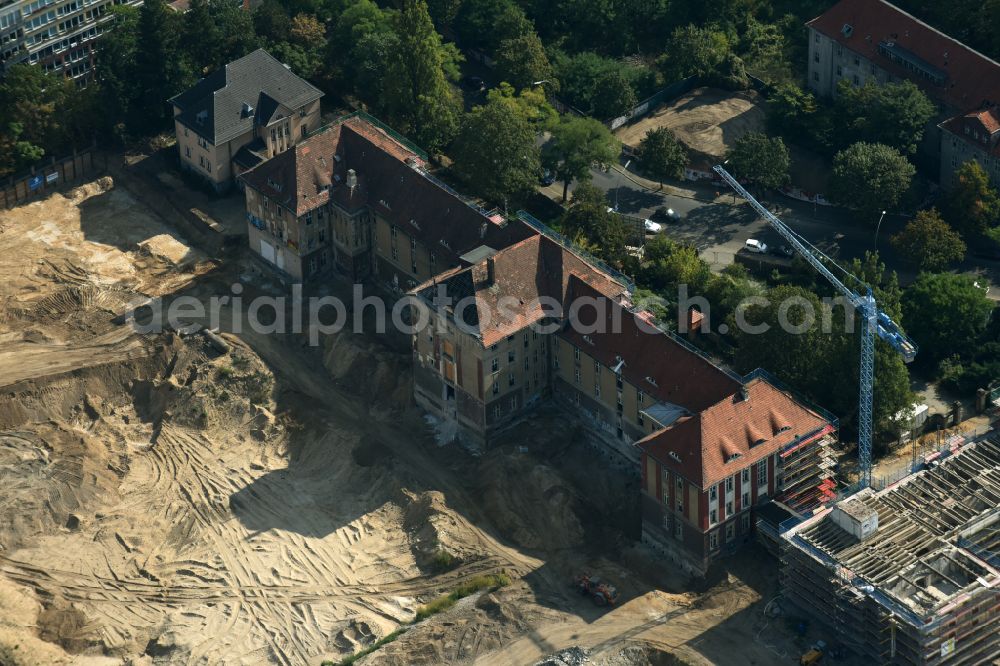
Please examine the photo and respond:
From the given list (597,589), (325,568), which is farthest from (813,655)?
(325,568)

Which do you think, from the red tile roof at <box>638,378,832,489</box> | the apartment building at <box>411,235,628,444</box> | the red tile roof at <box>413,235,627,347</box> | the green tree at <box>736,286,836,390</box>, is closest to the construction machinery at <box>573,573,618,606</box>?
the red tile roof at <box>638,378,832,489</box>

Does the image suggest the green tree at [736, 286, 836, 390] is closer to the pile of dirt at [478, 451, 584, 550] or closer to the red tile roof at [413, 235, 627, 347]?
the red tile roof at [413, 235, 627, 347]

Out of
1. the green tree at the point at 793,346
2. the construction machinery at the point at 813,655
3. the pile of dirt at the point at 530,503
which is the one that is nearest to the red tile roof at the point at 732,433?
the green tree at the point at 793,346

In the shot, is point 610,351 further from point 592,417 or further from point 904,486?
point 904,486

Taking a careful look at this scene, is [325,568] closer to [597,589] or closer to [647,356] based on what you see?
[597,589]

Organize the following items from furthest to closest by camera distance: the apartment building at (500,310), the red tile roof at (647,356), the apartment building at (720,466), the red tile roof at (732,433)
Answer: the apartment building at (500,310), the red tile roof at (647,356), the apartment building at (720,466), the red tile roof at (732,433)

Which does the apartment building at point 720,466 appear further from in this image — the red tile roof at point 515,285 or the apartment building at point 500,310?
the red tile roof at point 515,285
